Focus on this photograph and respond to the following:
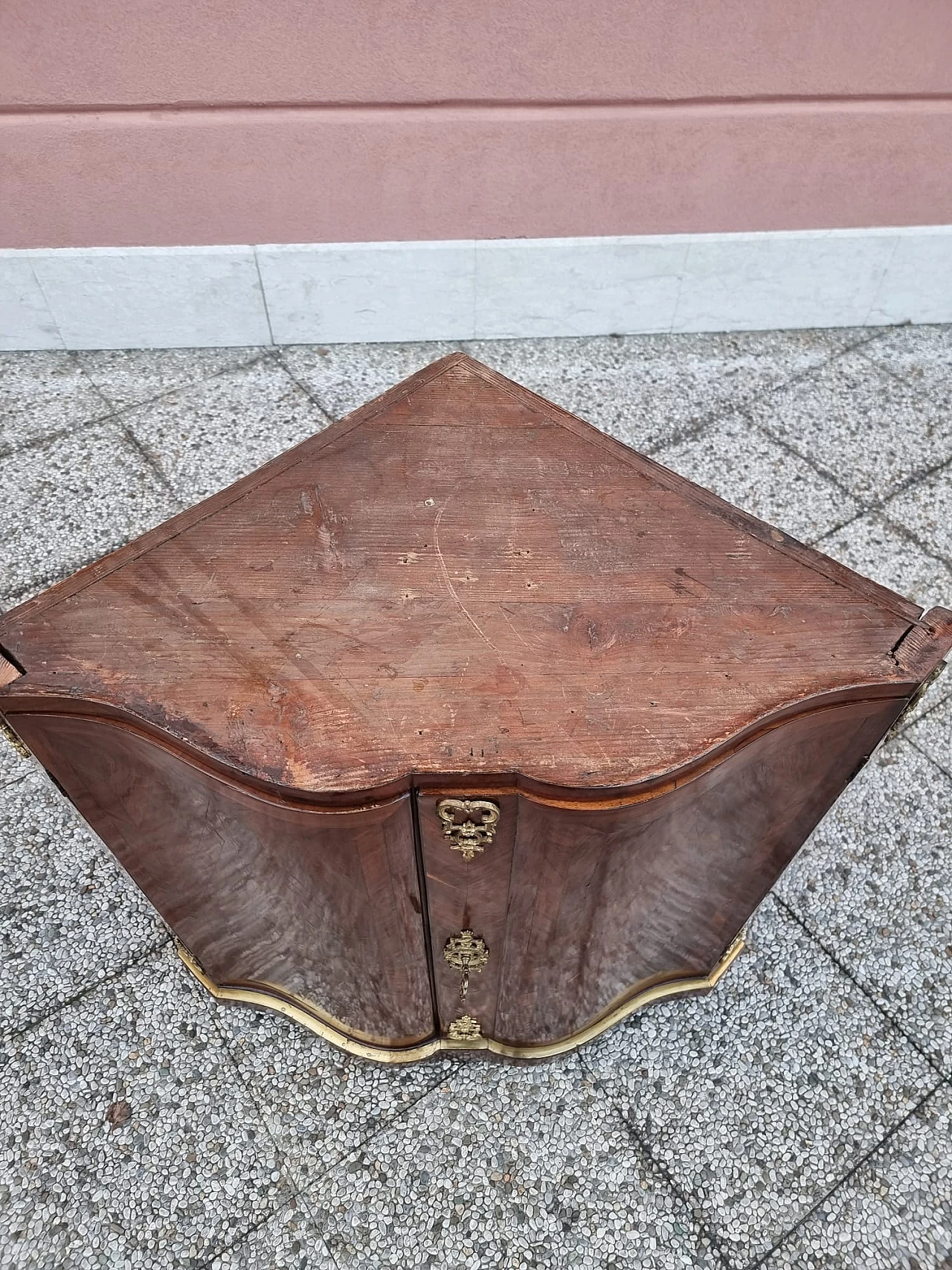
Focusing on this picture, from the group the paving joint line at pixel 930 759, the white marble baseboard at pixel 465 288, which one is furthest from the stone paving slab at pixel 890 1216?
the white marble baseboard at pixel 465 288

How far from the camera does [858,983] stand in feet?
5.85

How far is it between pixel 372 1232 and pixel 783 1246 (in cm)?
68

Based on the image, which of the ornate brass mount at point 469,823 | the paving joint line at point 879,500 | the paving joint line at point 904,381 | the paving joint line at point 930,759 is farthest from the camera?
the paving joint line at point 904,381

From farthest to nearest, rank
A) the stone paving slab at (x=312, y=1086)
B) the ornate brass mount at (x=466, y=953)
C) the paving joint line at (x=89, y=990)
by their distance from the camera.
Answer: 1. the paving joint line at (x=89, y=990)
2. the stone paving slab at (x=312, y=1086)
3. the ornate brass mount at (x=466, y=953)

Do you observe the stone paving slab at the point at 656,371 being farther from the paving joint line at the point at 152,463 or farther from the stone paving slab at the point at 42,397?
the stone paving slab at the point at 42,397

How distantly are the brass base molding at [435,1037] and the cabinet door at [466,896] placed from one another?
0.04 metres

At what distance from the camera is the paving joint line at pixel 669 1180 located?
1.49m

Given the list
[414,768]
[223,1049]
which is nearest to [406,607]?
[414,768]

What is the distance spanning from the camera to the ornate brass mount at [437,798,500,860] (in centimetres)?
106

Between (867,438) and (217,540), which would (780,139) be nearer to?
(867,438)

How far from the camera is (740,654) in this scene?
115cm

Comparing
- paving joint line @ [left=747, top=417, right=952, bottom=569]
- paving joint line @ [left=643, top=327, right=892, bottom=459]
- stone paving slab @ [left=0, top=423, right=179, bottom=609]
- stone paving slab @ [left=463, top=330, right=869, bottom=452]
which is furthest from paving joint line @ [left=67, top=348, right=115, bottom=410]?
paving joint line @ [left=747, top=417, right=952, bottom=569]

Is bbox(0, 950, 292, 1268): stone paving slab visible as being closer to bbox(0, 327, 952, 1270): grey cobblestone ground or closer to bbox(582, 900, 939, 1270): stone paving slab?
bbox(0, 327, 952, 1270): grey cobblestone ground

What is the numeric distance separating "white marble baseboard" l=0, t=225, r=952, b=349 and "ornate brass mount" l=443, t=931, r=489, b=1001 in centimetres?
221
